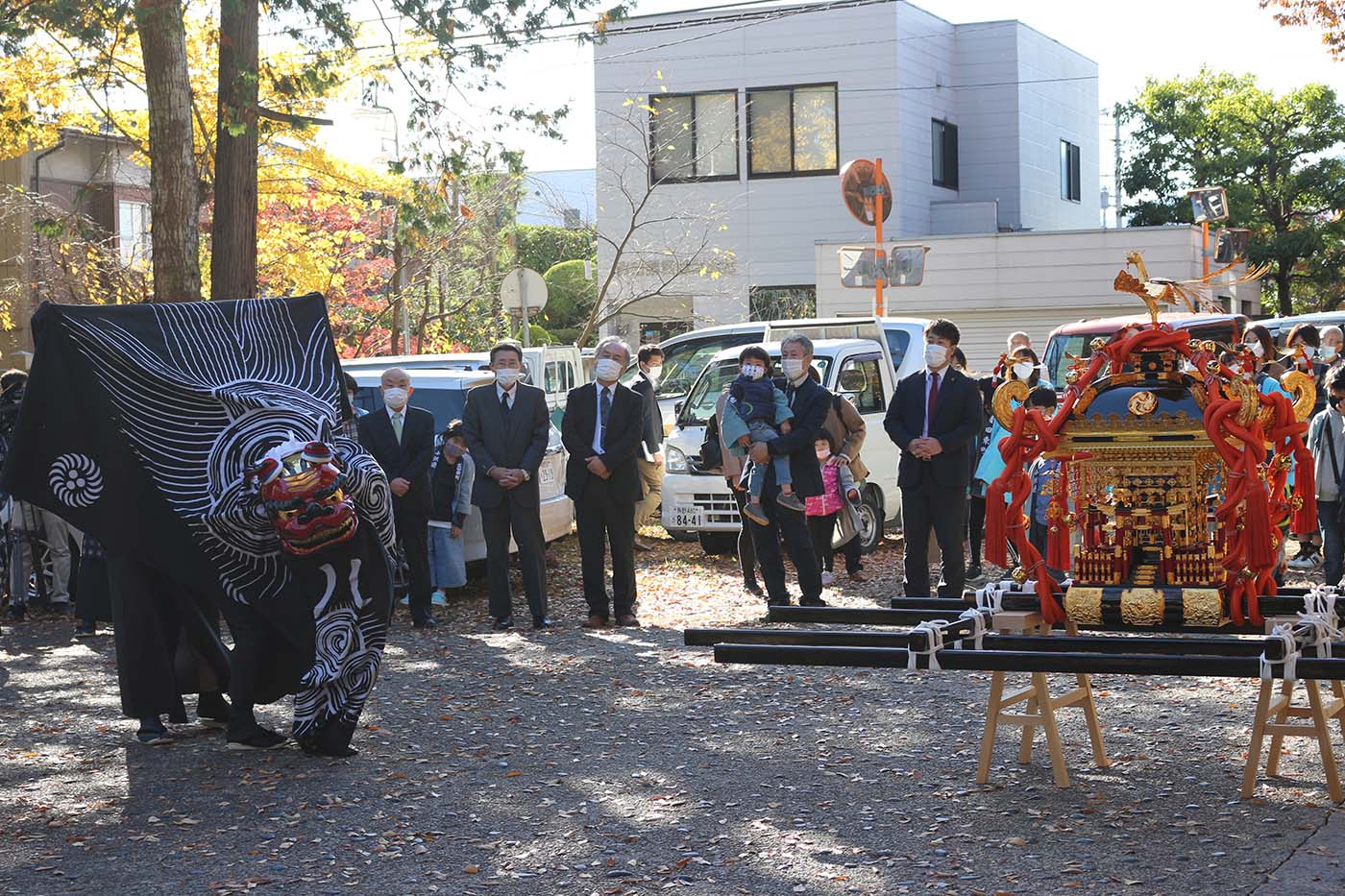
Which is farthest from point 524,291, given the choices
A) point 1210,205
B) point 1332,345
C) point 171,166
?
point 1210,205

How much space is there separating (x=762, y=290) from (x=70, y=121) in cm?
1410

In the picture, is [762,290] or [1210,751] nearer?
[1210,751]

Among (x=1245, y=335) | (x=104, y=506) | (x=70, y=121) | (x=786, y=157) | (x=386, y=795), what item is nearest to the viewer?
(x=386, y=795)

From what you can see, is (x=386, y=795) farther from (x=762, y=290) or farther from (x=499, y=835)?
(x=762, y=290)

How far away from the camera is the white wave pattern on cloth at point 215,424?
24.5 ft

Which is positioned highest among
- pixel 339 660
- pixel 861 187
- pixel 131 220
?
pixel 131 220

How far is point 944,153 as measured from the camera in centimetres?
3241

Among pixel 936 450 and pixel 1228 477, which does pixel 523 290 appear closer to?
pixel 936 450

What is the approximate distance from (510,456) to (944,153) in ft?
74.8

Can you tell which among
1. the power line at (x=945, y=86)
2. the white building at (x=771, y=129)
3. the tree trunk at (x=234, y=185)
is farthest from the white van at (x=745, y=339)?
the power line at (x=945, y=86)

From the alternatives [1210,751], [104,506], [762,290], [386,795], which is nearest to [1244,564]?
[1210,751]

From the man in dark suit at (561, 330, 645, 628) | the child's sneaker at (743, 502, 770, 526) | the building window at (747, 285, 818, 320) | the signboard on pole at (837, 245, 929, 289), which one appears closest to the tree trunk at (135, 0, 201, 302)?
the man in dark suit at (561, 330, 645, 628)

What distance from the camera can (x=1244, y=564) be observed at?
6133 mm

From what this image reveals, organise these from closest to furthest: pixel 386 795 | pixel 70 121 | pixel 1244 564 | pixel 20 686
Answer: pixel 1244 564, pixel 386 795, pixel 20 686, pixel 70 121
